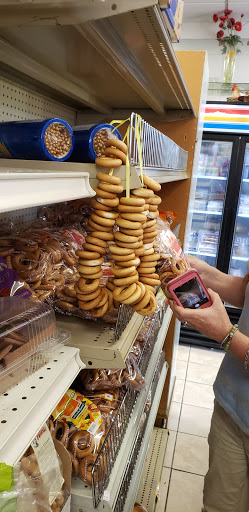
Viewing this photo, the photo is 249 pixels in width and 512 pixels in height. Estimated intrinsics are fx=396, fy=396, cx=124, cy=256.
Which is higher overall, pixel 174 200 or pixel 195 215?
pixel 174 200

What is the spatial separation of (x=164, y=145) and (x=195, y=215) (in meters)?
3.38

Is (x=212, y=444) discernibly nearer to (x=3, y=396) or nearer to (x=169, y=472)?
(x=169, y=472)

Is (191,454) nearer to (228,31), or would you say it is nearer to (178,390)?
(178,390)

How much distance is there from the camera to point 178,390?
3.61 metres

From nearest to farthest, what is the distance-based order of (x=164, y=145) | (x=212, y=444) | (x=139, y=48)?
(x=139, y=48) < (x=164, y=145) < (x=212, y=444)

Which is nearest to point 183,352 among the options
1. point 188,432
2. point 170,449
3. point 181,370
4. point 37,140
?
point 181,370

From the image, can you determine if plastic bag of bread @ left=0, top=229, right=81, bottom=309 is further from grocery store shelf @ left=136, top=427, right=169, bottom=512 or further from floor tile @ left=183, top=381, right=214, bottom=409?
floor tile @ left=183, top=381, right=214, bottom=409

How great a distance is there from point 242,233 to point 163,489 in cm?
310

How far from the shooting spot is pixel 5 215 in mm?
1496

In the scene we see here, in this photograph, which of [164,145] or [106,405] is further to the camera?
[164,145]

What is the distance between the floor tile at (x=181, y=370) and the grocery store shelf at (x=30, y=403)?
3104mm

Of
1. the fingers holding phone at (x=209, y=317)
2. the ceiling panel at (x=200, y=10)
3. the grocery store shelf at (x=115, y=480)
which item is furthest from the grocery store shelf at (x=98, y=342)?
the ceiling panel at (x=200, y=10)

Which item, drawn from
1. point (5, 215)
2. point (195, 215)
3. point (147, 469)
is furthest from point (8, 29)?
point (195, 215)

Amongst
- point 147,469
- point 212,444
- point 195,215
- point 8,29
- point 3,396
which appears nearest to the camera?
point 3,396
